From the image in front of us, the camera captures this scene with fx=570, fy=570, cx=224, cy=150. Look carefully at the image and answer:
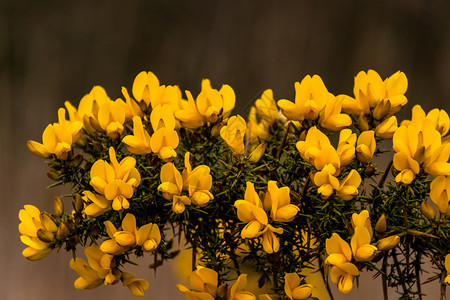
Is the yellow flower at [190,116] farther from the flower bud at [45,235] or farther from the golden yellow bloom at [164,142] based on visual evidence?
the flower bud at [45,235]

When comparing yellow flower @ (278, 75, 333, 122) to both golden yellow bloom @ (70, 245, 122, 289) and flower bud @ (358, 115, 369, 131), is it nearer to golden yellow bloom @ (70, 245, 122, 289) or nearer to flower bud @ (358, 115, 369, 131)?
flower bud @ (358, 115, 369, 131)

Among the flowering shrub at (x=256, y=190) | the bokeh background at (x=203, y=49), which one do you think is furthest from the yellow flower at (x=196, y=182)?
the bokeh background at (x=203, y=49)

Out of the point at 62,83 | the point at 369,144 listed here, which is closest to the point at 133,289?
the point at 369,144

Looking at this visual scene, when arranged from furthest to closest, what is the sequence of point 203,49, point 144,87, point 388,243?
point 203,49
point 144,87
point 388,243

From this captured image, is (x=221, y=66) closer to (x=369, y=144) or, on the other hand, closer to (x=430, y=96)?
(x=430, y=96)

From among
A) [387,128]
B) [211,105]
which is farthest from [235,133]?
[387,128]

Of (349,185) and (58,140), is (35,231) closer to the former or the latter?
(58,140)
